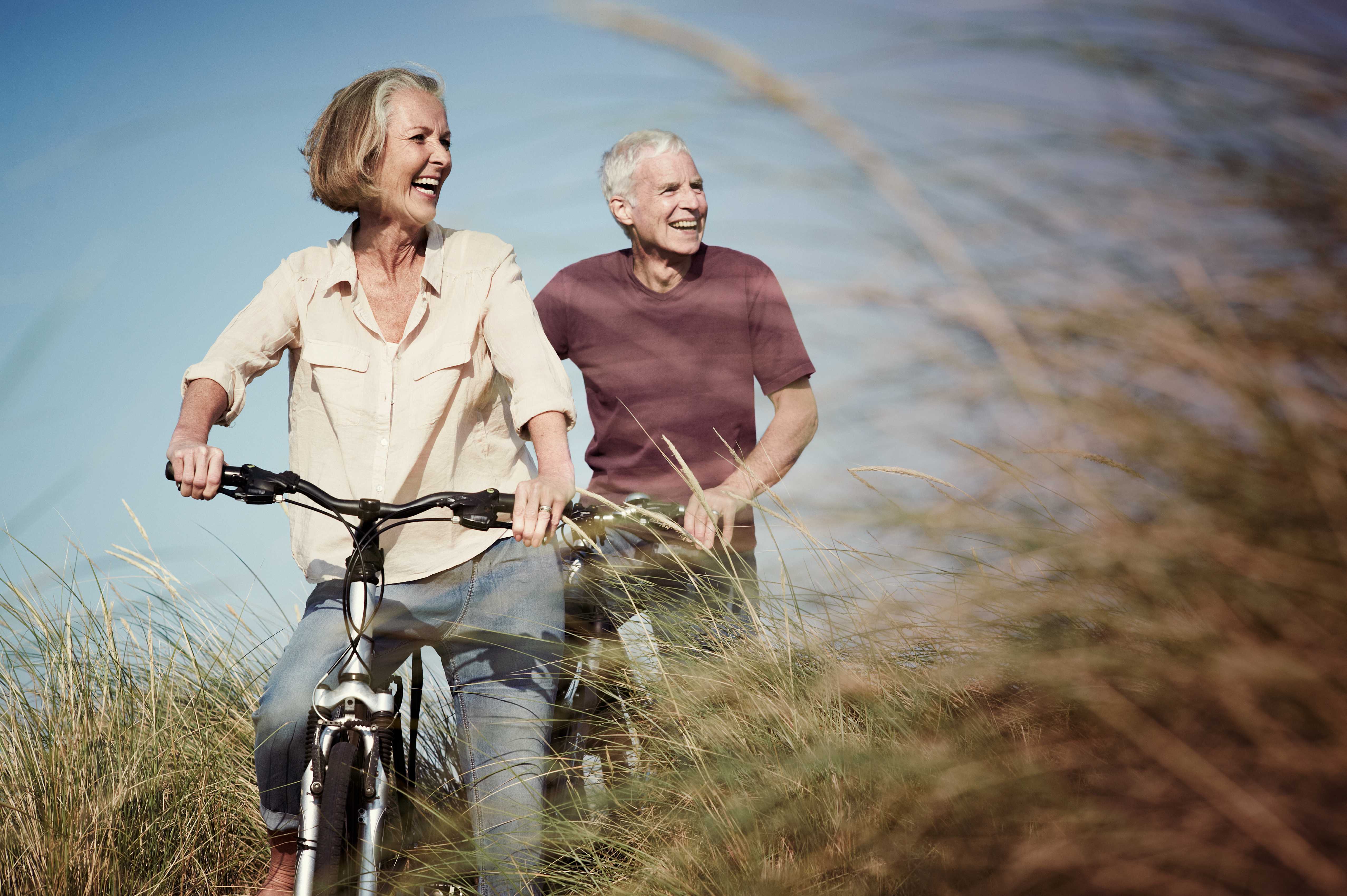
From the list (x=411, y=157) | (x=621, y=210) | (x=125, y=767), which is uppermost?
(x=411, y=157)

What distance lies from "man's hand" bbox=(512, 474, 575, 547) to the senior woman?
135mm

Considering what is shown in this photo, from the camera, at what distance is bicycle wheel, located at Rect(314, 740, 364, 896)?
6.13 feet

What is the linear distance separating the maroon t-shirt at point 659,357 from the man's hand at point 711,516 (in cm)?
14

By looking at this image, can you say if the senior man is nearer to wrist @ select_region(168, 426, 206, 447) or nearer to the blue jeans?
the blue jeans

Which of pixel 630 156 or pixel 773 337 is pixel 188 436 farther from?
pixel 630 156

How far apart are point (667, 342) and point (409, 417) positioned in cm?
87

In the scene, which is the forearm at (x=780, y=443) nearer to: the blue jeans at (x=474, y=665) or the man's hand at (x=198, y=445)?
the blue jeans at (x=474, y=665)

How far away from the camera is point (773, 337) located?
2457mm

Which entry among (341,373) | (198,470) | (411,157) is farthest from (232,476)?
(411,157)

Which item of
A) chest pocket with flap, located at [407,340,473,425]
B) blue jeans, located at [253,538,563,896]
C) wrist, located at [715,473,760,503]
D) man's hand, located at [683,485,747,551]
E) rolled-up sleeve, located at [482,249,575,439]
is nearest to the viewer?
wrist, located at [715,473,760,503]

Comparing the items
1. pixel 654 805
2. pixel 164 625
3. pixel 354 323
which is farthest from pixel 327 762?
pixel 164 625

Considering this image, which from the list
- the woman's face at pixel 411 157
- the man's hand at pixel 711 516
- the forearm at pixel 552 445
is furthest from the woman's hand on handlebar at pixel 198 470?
the man's hand at pixel 711 516

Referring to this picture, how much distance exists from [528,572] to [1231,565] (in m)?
1.79

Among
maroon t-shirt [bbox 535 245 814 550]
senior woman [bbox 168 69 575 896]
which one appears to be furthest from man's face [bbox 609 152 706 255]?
senior woman [bbox 168 69 575 896]
